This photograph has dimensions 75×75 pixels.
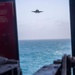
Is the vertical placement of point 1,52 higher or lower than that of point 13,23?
lower

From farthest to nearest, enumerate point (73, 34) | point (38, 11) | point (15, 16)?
point (38, 11)
point (15, 16)
point (73, 34)

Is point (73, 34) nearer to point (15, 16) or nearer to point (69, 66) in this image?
point (15, 16)

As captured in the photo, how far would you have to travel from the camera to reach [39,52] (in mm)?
24062

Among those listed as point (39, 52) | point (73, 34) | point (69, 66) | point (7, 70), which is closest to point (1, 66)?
point (7, 70)

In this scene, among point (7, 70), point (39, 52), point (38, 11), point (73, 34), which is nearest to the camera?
point (7, 70)

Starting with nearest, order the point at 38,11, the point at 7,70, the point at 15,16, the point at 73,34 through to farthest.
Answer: the point at 7,70 < the point at 73,34 < the point at 15,16 < the point at 38,11

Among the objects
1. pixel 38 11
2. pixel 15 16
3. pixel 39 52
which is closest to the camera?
pixel 15 16

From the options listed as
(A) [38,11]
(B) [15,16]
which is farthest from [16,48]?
(A) [38,11]

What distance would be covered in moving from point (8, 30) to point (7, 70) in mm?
1663

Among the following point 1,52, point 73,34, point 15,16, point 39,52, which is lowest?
point 39,52

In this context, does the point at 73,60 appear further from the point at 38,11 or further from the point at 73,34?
the point at 38,11

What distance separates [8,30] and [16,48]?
0.28 meters

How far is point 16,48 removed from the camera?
3254 mm

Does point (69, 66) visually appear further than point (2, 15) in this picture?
No
